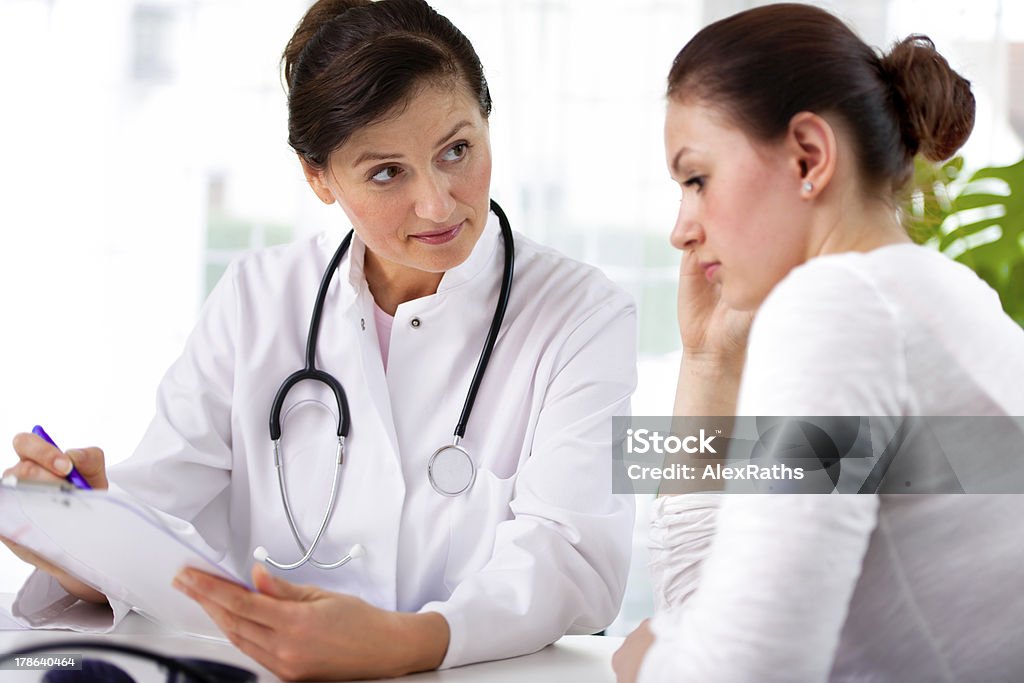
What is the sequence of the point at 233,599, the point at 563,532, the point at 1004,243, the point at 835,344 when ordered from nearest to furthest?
the point at 835,344 < the point at 233,599 < the point at 563,532 < the point at 1004,243

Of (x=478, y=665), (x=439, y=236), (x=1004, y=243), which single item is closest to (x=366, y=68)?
(x=439, y=236)

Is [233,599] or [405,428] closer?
[233,599]

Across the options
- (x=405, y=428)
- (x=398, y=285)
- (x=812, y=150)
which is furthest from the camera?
(x=398, y=285)

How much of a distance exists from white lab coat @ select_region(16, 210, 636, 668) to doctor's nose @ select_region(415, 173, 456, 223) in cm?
16

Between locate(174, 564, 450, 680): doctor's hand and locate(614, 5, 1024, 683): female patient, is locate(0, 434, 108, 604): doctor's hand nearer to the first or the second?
locate(174, 564, 450, 680): doctor's hand

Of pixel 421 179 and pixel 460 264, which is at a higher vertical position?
pixel 421 179

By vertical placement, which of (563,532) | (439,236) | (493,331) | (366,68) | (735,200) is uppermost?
(366,68)

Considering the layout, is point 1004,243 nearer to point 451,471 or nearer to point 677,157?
point 451,471

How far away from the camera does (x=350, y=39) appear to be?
130 cm

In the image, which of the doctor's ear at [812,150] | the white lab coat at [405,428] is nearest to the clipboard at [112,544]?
the white lab coat at [405,428]

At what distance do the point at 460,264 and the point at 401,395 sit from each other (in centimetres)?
21

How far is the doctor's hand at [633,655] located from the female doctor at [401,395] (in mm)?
214

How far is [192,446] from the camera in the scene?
4.63 feet

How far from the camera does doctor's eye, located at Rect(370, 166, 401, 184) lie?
1334 millimetres
